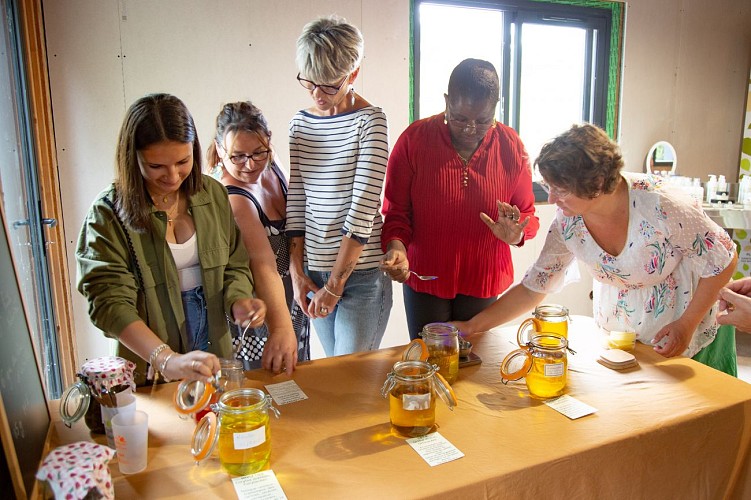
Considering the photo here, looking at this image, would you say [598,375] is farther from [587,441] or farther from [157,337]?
[157,337]

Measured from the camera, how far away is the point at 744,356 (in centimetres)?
364

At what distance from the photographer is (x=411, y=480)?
0.94 meters

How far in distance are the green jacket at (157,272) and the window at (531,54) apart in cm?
216

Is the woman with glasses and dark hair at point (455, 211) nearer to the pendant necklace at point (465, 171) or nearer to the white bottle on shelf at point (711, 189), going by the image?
the pendant necklace at point (465, 171)

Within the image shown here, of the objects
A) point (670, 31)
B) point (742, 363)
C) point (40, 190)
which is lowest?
point (742, 363)

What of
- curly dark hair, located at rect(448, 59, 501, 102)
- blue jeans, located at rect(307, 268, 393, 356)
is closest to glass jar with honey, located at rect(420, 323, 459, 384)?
blue jeans, located at rect(307, 268, 393, 356)

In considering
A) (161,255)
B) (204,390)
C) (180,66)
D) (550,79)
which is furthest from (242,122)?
(550,79)

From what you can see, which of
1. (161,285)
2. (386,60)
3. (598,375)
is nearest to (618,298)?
(598,375)

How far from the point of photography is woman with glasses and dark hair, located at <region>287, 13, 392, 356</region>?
1.73 meters

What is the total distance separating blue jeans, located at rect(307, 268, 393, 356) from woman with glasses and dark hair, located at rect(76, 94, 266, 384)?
0.46m

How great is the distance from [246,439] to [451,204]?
1131 millimetres

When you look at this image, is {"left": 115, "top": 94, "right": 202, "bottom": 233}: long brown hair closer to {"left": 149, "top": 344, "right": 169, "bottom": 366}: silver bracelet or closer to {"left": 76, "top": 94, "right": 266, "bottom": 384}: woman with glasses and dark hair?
{"left": 76, "top": 94, "right": 266, "bottom": 384}: woman with glasses and dark hair

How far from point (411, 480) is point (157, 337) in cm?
67

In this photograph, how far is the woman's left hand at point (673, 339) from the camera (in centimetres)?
148
